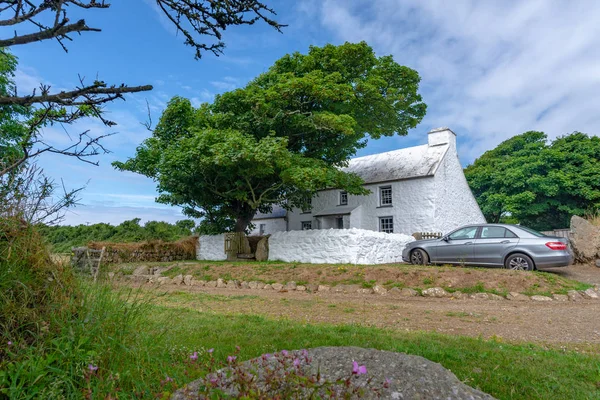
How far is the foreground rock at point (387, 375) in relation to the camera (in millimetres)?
2757

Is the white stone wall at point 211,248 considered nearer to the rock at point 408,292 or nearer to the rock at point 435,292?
the rock at point 408,292

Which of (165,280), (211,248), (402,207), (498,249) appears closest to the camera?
(498,249)

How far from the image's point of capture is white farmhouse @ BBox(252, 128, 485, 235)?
22625 mm

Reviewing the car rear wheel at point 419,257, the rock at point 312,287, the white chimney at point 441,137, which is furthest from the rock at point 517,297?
the white chimney at point 441,137

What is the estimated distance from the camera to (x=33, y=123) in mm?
2865

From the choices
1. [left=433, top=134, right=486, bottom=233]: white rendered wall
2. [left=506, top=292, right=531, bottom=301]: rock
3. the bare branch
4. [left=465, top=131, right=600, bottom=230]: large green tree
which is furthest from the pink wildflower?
[left=465, top=131, right=600, bottom=230]: large green tree

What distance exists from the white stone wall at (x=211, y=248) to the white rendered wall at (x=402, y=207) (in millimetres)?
8830

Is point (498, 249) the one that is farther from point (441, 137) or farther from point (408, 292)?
point (441, 137)

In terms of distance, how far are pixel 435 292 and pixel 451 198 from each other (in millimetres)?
15344

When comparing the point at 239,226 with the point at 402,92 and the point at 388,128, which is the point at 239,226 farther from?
the point at 402,92

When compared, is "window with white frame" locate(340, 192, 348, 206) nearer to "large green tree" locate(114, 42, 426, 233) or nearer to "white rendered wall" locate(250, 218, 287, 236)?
"large green tree" locate(114, 42, 426, 233)

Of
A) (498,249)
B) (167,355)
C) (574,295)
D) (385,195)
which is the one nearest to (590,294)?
(574,295)

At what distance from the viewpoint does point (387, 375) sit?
3.01 meters

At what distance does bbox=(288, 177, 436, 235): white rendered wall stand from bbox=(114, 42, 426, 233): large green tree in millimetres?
3221
